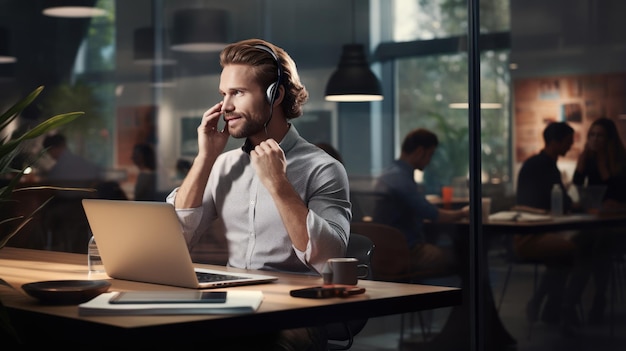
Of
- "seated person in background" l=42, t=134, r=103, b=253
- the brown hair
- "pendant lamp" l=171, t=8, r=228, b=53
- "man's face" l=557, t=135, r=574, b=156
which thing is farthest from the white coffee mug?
"seated person in background" l=42, t=134, r=103, b=253

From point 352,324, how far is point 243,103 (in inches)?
30.5

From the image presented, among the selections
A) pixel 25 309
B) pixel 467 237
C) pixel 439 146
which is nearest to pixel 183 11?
pixel 439 146

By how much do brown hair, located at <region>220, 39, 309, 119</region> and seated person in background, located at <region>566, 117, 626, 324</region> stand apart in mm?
1971

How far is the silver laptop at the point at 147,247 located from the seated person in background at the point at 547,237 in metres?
2.45

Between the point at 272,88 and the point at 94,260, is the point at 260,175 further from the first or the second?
the point at 94,260

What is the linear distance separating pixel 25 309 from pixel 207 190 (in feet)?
3.72

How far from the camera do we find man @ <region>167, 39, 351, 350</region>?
8.90 ft

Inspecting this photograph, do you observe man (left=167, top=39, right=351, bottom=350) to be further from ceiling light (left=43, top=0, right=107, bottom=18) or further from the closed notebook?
ceiling light (left=43, top=0, right=107, bottom=18)

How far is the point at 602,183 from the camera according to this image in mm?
4418

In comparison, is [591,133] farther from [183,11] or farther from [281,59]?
[183,11]

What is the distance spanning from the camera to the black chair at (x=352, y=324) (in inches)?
114

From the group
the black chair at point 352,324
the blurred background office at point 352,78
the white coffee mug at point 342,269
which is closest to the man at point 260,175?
the black chair at point 352,324

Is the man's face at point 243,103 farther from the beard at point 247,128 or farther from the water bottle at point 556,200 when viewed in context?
the water bottle at point 556,200

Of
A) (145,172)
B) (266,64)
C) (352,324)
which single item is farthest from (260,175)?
(145,172)
